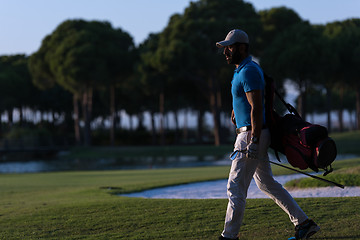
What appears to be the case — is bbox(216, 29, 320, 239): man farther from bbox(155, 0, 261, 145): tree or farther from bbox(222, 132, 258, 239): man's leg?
bbox(155, 0, 261, 145): tree

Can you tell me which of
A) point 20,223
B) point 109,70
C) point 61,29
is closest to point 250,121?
point 20,223

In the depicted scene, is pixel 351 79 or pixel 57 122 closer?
pixel 351 79

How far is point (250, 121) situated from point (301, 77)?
4453 cm

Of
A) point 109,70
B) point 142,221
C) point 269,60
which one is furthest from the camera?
point 109,70

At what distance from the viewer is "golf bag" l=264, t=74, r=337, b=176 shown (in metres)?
5.16

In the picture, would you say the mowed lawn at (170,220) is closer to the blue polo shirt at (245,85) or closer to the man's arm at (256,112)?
the man's arm at (256,112)

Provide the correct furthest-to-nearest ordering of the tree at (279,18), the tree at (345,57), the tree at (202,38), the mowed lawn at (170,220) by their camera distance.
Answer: the tree at (279,18) → the tree at (345,57) → the tree at (202,38) → the mowed lawn at (170,220)

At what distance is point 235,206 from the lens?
539 centimetres

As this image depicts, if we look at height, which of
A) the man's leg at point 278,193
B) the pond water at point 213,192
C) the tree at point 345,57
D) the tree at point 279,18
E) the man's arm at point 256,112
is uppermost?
the tree at point 279,18

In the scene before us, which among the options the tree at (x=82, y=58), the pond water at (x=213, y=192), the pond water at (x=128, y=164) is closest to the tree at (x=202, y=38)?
the tree at (x=82, y=58)

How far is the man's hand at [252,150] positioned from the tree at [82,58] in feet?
149

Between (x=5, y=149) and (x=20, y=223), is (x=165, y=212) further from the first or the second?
(x=5, y=149)

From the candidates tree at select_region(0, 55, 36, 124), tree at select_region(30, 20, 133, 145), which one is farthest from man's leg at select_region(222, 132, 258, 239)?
tree at select_region(0, 55, 36, 124)

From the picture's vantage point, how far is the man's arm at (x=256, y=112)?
5.23 metres
